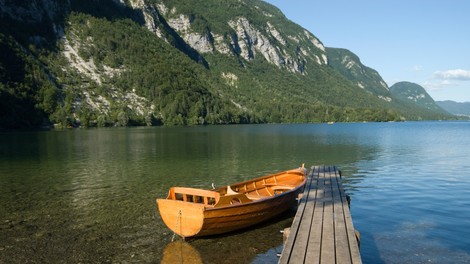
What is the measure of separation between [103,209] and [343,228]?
51.5ft

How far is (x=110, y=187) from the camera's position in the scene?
30.8 meters

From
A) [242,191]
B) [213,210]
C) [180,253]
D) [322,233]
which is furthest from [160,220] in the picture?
[322,233]

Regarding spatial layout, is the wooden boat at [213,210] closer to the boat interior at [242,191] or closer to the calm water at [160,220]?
the boat interior at [242,191]

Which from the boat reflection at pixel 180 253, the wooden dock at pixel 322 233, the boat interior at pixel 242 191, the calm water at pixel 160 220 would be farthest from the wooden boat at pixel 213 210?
the wooden dock at pixel 322 233

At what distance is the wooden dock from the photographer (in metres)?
11.0

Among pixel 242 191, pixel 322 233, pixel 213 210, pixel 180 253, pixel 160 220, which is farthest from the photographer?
pixel 242 191

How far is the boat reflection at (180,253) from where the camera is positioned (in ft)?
49.0

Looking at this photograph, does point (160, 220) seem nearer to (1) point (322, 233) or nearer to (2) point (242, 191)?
(2) point (242, 191)

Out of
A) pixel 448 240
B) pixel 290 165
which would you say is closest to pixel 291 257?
pixel 448 240

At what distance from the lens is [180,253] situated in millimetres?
15742

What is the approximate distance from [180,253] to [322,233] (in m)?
6.18

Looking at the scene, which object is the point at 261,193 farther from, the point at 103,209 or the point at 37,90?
the point at 37,90

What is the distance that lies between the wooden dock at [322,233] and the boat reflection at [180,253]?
4.41 m

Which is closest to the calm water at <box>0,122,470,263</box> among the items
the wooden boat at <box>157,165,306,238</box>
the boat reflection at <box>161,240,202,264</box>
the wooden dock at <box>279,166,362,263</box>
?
the boat reflection at <box>161,240,202,264</box>
